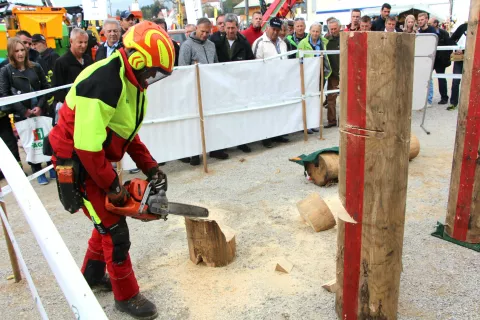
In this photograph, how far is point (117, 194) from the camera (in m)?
2.58

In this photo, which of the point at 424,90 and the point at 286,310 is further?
the point at 424,90

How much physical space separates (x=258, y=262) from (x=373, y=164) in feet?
5.55

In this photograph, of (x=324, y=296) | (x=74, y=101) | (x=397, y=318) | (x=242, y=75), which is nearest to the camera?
(x=74, y=101)

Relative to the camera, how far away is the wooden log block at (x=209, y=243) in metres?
3.35

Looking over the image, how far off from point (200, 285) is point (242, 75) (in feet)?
12.5

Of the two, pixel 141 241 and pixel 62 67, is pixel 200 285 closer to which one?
pixel 141 241

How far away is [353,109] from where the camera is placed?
216cm

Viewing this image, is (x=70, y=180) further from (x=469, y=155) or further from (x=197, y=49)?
(x=197, y=49)

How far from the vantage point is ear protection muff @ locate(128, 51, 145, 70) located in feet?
8.02

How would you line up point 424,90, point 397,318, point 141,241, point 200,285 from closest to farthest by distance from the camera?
point 397,318 → point 200,285 → point 141,241 → point 424,90

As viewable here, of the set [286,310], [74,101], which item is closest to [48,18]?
[74,101]

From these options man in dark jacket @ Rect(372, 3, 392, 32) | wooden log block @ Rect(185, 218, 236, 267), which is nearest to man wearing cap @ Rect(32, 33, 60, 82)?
wooden log block @ Rect(185, 218, 236, 267)

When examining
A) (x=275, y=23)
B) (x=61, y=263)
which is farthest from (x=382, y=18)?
(x=61, y=263)

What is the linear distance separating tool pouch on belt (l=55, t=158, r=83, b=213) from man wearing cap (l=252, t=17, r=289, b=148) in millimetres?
4770
